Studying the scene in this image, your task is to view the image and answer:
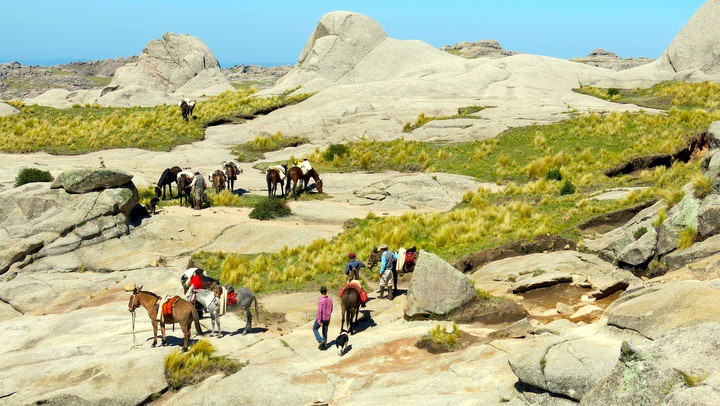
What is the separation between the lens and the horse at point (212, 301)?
758 inches

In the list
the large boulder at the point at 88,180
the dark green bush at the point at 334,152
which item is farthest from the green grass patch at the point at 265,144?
the large boulder at the point at 88,180

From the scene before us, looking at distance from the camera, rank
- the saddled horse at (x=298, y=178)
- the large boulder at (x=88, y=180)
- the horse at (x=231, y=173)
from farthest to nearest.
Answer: the horse at (x=231, y=173)
the saddled horse at (x=298, y=178)
the large boulder at (x=88, y=180)

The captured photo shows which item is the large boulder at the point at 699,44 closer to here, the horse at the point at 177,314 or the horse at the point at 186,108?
the horse at the point at 186,108

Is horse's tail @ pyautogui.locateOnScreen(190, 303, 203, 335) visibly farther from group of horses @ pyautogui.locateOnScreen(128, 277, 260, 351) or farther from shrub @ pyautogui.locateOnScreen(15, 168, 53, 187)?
shrub @ pyautogui.locateOnScreen(15, 168, 53, 187)

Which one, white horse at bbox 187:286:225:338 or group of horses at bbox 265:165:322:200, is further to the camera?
group of horses at bbox 265:165:322:200

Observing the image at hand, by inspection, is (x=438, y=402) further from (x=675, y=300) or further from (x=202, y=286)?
(x=202, y=286)

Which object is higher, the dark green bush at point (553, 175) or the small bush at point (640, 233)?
the dark green bush at point (553, 175)

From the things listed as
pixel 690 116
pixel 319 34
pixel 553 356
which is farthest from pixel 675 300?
pixel 319 34

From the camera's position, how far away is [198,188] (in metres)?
34.6

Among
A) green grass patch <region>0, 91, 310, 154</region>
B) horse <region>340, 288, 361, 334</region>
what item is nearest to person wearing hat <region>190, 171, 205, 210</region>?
horse <region>340, 288, 361, 334</region>

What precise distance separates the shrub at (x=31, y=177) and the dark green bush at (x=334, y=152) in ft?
60.7

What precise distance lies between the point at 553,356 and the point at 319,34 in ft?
229

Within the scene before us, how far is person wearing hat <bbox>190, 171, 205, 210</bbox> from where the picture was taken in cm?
3444

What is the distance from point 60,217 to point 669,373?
2822 cm
